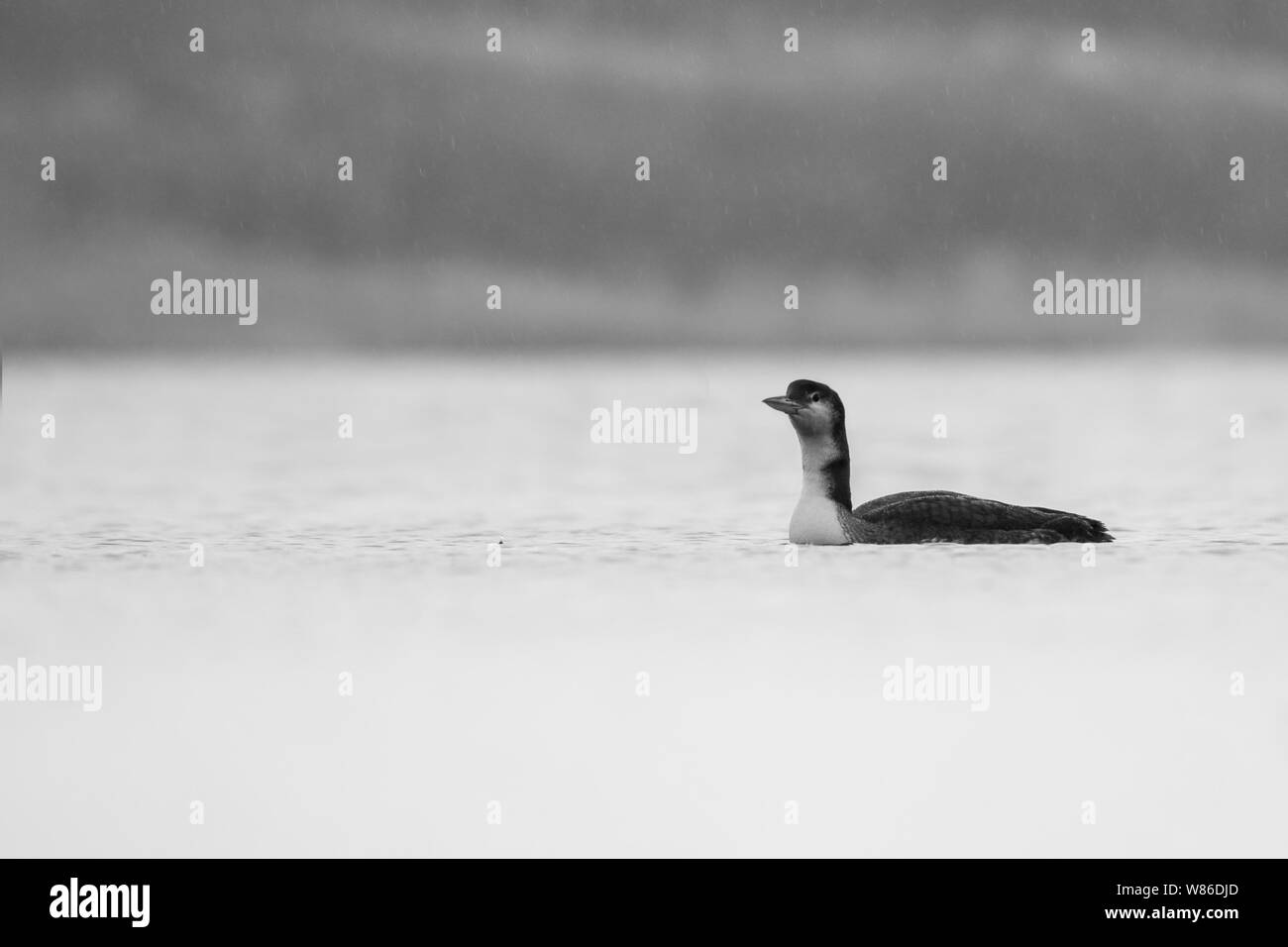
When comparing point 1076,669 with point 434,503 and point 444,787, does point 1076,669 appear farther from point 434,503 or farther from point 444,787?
point 434,503

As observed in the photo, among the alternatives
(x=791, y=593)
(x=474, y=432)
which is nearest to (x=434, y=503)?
(x=791, y=593)

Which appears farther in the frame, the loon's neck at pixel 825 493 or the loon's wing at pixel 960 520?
the loon's wing at pixel 960 520

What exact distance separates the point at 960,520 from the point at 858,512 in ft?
1.90

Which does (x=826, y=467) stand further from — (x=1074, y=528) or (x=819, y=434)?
(x=1074, y=528)

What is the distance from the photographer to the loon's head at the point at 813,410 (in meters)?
11.0

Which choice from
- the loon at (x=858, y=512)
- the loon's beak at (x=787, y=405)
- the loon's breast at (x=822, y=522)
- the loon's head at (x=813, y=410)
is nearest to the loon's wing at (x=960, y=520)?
the loon at (x=858, y=512)

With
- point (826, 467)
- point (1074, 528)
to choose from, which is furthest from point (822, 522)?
point (1074, 528)

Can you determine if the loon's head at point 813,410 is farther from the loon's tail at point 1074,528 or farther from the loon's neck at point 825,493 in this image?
the loon's tail at point 1074,528

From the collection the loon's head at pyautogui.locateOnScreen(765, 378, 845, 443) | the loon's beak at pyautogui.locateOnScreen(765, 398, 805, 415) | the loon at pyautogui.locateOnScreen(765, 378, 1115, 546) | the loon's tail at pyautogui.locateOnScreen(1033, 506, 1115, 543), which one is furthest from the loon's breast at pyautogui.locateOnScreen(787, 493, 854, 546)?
the loon's tail at pyautogui.locateOnScreen(1033, 506, 1115, 543)

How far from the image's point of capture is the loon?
1108 centimetres

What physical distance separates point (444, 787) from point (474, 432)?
15.5 metres

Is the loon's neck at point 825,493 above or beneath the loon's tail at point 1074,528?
above

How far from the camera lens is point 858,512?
448 inches

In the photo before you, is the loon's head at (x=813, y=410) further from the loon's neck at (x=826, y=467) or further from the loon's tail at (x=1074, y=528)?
the loon's tail at (x=1074, y=528)
